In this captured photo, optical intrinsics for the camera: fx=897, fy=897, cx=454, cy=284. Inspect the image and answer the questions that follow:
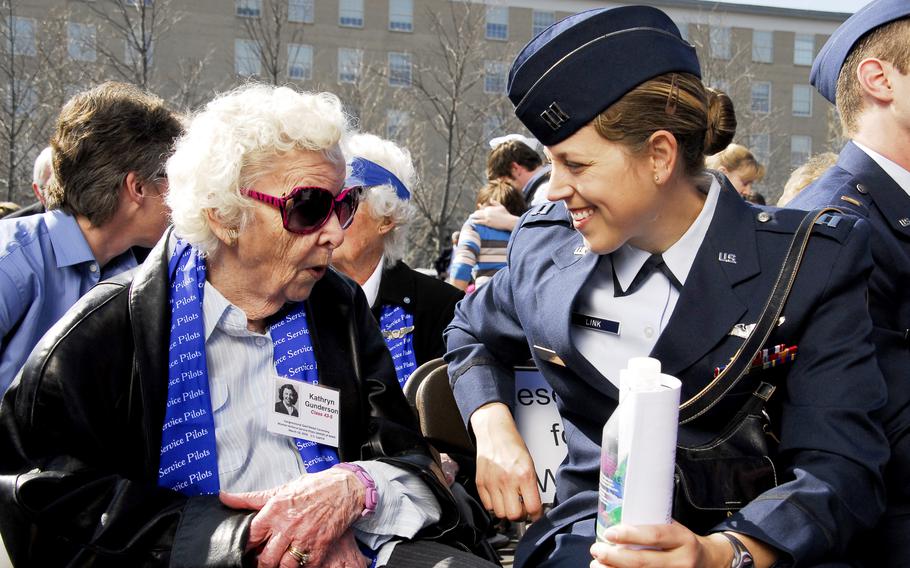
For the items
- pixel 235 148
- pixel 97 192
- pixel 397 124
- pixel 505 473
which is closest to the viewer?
pixel 505 473

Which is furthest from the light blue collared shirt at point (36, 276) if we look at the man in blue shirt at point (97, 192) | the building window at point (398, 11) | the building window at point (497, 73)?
the building window at point (398, 11)

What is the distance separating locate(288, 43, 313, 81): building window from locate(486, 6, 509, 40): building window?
7.97 m

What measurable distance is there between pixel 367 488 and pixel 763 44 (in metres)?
48.3

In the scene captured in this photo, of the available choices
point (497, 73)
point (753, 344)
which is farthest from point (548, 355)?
point (497, 73)

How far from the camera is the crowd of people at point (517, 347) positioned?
2080 millimetres

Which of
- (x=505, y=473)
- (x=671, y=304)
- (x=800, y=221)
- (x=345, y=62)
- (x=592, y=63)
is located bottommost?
(x=505, y=473)

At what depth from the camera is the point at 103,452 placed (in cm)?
230

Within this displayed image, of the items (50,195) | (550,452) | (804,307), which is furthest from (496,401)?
(50,195)

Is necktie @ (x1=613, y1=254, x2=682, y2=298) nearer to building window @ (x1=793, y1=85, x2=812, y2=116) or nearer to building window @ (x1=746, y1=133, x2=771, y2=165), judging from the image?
building window @ (x1=746, y1=133, x2=771, y2=165)

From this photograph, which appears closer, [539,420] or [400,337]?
[539,420]

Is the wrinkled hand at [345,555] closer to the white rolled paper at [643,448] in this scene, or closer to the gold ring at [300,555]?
the gold ring at [300,555]

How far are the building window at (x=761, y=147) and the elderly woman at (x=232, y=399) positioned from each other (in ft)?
95.3

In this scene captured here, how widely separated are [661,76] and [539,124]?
1.03 ft

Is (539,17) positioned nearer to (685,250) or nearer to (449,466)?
(449,466)
